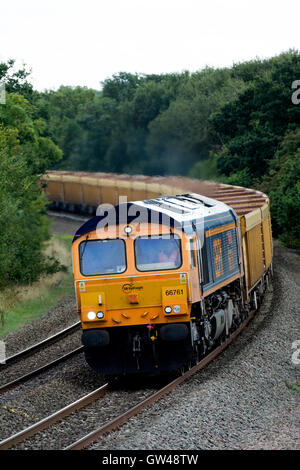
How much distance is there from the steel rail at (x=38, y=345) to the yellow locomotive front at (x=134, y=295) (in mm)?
3987

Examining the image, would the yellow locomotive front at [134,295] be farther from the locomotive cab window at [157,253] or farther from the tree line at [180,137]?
the tree line at [180,137]

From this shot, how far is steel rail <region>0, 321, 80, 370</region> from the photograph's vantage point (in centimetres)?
1697

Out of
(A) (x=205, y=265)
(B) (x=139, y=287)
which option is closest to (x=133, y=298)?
(B) (x=139, y=287)

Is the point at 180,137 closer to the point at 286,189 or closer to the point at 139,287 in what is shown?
the point at 286,189

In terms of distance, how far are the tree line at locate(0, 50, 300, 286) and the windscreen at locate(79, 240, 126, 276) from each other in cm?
1023

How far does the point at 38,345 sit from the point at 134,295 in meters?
5.73

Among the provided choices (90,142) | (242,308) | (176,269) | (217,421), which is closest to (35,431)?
(217,421)

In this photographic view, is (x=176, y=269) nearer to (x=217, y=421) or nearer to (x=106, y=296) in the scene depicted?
(x=106, y=296)

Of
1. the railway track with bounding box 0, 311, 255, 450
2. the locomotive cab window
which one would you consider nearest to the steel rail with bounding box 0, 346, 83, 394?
the railway track with bounding box 0, 311, 255, 450

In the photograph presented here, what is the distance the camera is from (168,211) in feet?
46.1

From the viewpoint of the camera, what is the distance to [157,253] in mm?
13570

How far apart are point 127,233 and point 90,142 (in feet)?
167

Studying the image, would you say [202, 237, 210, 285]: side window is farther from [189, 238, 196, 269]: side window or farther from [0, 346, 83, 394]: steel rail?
[0, 346, 83, 394]: steel rail

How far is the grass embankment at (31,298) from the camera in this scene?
73.1ft
